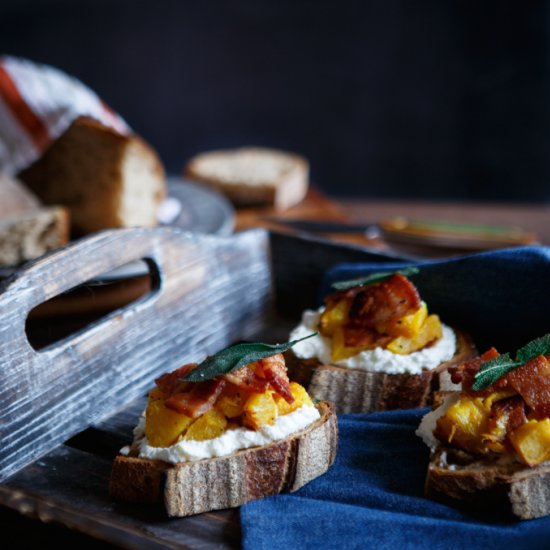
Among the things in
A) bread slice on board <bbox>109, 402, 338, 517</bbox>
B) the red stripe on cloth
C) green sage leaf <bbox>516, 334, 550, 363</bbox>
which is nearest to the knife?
the red stripe on cloth

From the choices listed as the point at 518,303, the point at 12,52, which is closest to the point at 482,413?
the point at 518,303

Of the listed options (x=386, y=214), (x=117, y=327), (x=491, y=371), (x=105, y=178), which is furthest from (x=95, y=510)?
(x=386, y=214)

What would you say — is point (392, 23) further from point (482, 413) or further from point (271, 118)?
A: point (482, 413)

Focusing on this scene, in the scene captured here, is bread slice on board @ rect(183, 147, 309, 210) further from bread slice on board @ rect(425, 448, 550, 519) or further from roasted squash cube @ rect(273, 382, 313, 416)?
bread slice on board @ rect(425, 448, 550, 519)

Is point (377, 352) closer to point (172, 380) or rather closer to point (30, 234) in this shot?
point (172, 380)

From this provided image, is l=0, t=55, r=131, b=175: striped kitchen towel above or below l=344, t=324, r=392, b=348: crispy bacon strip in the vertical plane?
above

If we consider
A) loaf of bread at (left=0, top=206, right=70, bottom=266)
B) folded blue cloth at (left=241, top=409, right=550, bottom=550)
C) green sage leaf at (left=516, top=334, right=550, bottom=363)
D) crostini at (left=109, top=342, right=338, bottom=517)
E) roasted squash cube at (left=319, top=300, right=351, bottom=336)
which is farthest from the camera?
loaf of bread at (left=0, top=206, right=70, bottom=266)
